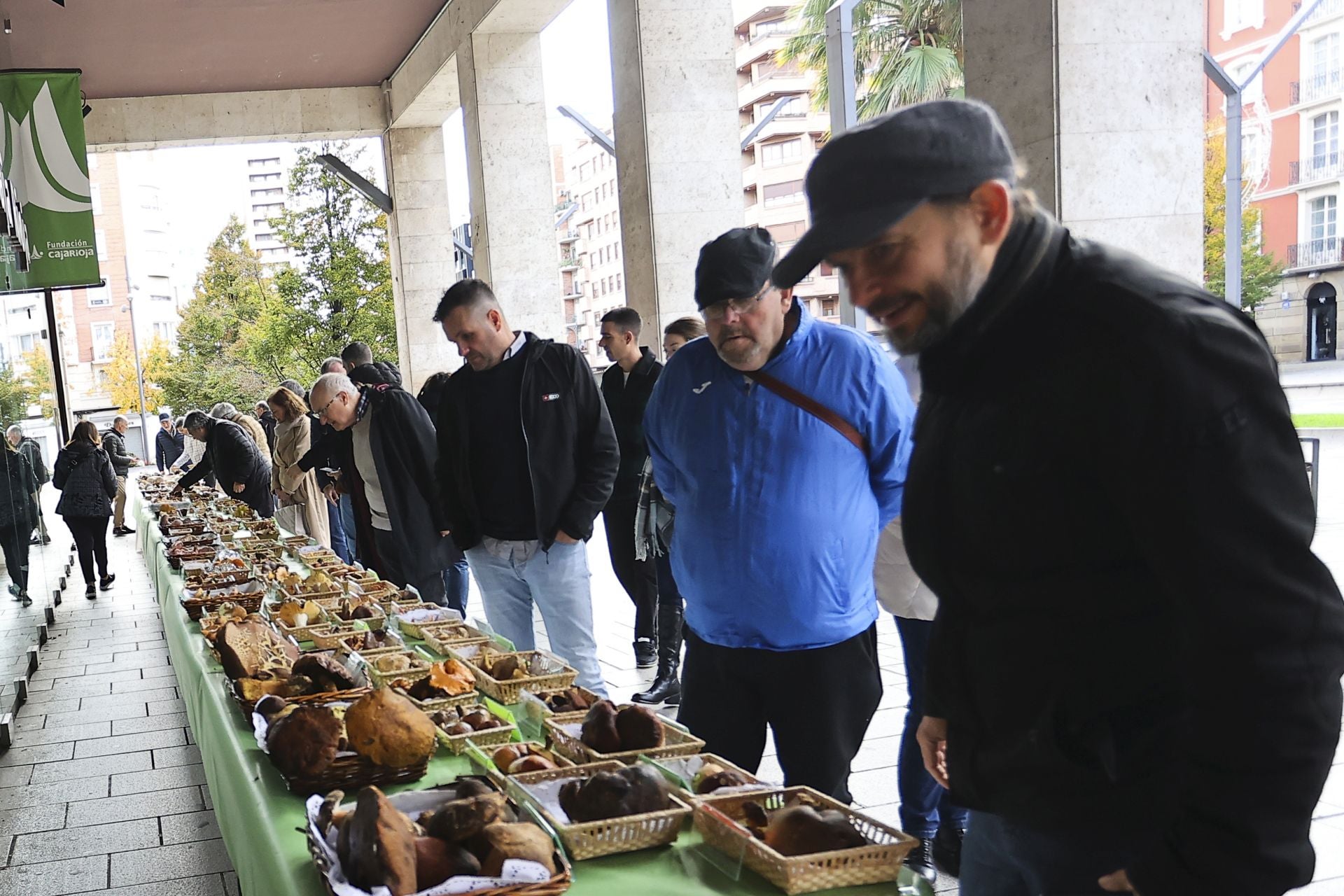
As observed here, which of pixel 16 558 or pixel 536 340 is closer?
pixel 536 340

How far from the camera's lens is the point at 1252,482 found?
41.9 inches

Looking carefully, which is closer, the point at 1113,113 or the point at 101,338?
the point at 1113,113

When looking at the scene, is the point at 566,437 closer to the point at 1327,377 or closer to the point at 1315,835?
the point at 1315,835

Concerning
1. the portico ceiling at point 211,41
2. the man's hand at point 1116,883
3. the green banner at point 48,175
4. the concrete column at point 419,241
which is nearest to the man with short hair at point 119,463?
the concrete column at point 419,241

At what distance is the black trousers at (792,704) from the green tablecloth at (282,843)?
665 mm

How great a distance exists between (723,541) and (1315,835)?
219 centimetres

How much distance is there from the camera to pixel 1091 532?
47.5 inches

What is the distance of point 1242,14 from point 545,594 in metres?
41.3

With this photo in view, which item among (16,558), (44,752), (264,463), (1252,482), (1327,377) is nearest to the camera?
(1252,482)

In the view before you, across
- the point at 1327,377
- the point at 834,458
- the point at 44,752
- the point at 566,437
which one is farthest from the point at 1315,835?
the point at 1327,377

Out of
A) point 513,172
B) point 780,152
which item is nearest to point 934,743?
point 513,172

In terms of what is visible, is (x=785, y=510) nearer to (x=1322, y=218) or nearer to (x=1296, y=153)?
(x=1322, y=218)

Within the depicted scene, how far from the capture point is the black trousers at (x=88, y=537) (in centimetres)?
1105

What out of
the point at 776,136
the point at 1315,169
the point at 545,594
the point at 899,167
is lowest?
the point at 545,594
